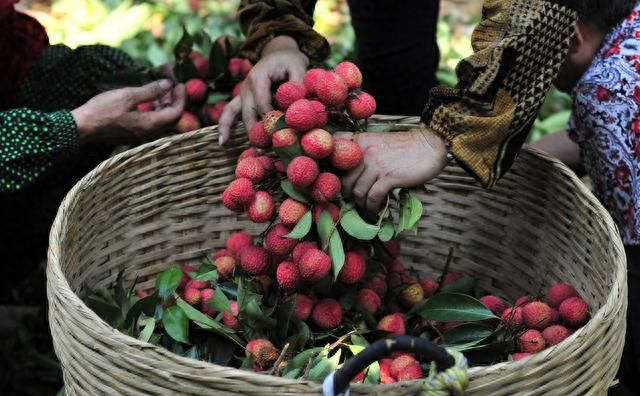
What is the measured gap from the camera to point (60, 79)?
1.70 meters

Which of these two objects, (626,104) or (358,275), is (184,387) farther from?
(626,104)

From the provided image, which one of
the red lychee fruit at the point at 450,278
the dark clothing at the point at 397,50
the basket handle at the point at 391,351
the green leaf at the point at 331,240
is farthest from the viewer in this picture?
the dark clothing at the point at 397,50

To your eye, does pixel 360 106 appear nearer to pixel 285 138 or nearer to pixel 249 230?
pixel 285 138

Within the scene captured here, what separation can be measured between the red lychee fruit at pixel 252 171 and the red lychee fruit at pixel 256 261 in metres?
0.10

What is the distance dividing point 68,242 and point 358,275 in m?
0.43

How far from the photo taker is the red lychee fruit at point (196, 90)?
1606 millimetres

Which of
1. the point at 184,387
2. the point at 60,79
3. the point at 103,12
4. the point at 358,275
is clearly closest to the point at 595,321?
the point at 358,275

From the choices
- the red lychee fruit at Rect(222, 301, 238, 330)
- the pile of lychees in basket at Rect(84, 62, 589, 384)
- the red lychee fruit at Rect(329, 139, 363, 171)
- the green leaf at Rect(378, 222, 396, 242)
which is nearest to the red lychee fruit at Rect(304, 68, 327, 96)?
the pile of lychees in basket at Rect(84, 62, 589, 384)

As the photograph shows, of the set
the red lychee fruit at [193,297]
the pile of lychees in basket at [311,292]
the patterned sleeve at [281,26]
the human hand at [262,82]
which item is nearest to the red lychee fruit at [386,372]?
the pile of lychees in basket at [311,292]

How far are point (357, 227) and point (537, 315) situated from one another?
30 centimetres

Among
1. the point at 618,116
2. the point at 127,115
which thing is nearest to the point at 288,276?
the point at 127,115

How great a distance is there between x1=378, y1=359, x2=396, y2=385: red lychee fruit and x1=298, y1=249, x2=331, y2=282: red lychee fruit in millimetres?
151

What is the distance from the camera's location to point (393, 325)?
1229 mm

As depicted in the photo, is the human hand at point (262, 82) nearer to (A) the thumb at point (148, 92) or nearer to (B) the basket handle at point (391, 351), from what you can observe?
(A) the thumb at point (148, 92)
